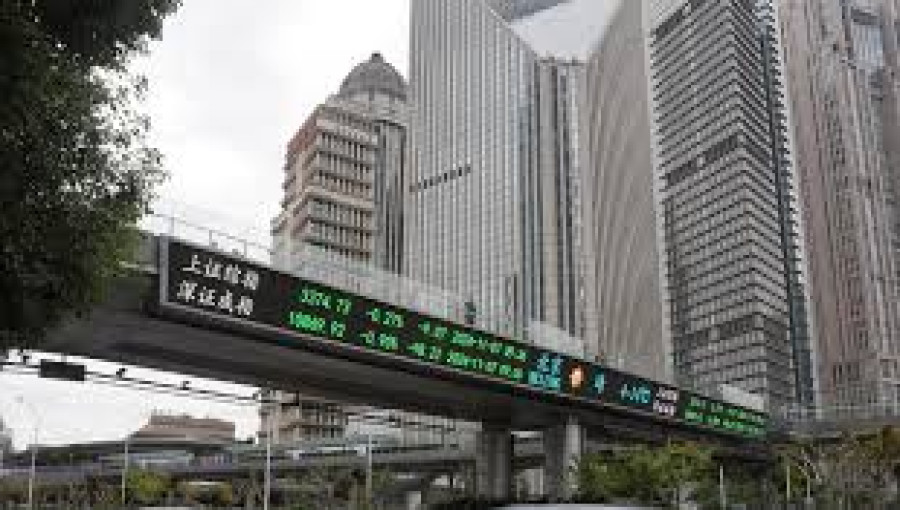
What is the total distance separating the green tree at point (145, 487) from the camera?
99.6 meters

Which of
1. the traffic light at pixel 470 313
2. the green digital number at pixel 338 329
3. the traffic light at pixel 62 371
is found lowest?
the traffic light at pixel 62 371

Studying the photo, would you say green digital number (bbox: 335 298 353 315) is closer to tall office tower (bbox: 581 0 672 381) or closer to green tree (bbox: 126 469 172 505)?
green tree (bbox: 126 469 172 505)

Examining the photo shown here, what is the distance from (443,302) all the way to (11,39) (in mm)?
23048

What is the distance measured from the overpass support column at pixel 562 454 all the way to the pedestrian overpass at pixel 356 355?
74 millimetres

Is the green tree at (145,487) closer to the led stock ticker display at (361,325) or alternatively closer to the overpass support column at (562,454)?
the overpass support column at (562,454)

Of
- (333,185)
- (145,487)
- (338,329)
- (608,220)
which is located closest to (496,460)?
(338,329)

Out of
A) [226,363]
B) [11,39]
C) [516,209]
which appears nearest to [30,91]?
[11,39]

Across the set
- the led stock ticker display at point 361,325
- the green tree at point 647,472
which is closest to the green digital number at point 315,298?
the led stock ticker display at point 361,325

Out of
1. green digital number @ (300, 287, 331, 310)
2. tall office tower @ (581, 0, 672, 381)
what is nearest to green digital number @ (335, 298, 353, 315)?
green digital number @ (300, 287, 331, 310)

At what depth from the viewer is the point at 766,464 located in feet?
237

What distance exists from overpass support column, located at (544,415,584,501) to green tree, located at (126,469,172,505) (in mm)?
56087

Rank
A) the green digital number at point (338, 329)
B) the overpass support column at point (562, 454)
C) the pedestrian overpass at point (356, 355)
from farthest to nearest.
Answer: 1. the overpass support column at point (562, 454)
2. the green digital number at point (338, 329)
3. the pedestrian overpass at point (356, 355)

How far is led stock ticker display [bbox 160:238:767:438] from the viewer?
2623 cm

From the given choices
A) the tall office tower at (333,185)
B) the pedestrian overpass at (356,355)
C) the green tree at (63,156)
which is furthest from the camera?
the tall office tower at (333,185)
